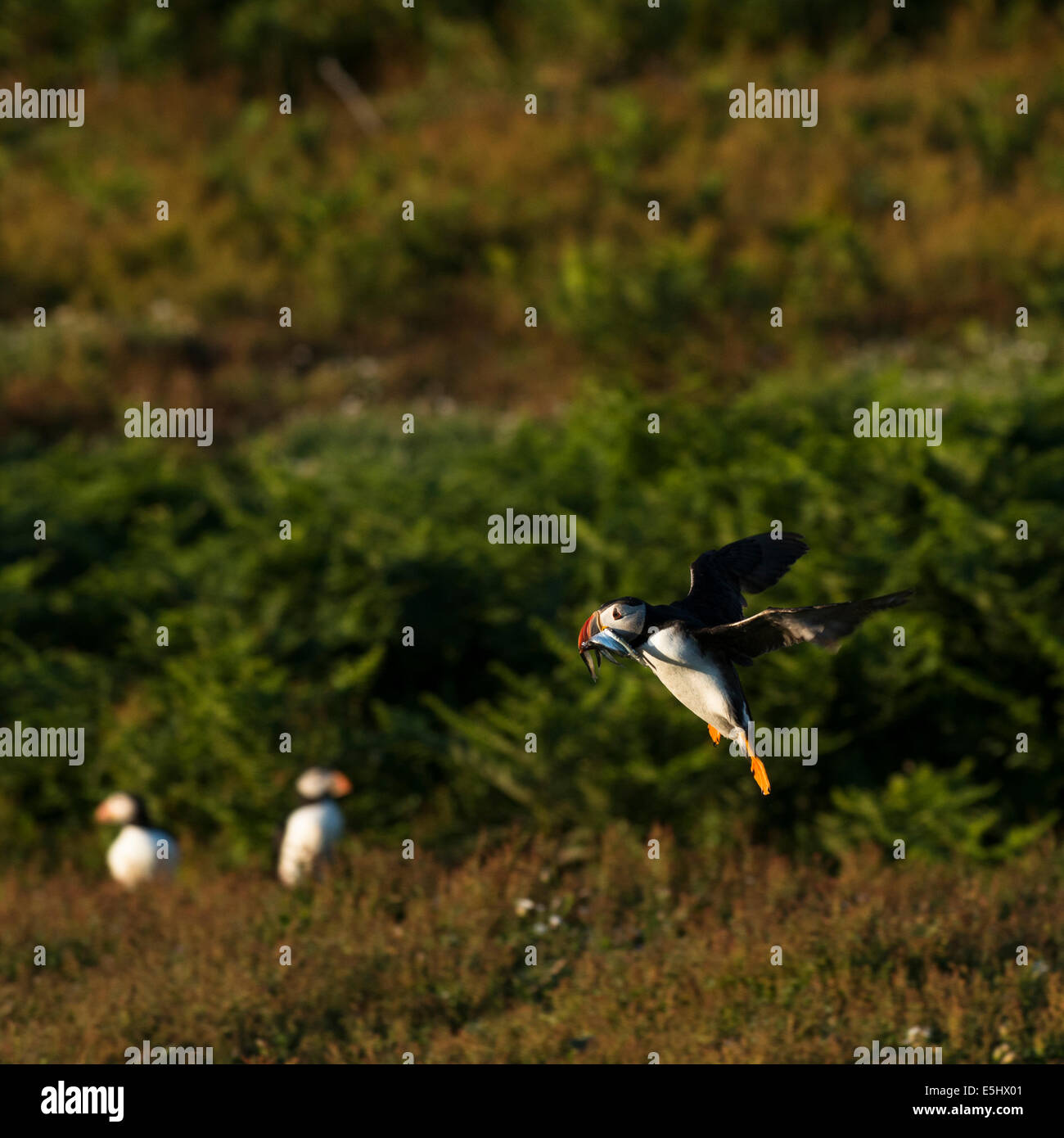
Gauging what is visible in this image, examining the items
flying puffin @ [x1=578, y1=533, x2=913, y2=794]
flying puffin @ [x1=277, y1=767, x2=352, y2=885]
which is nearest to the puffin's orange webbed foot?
flying puffin @ [x1=578, y1=533, x2=913, y2=794]

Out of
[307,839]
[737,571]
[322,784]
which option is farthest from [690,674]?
[322,784]

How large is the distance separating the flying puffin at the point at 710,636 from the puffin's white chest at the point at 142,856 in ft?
21.5

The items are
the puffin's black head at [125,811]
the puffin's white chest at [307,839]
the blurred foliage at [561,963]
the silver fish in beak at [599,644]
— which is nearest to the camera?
the silver fish in beak at [599,644]

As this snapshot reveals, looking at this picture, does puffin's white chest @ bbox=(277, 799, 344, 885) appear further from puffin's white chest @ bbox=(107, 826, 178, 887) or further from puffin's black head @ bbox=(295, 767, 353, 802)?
puffin's white chest @ bbox=(107, 826, 178, 887)

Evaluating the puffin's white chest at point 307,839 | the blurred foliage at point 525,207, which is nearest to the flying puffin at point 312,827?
the puffin's white chest at point 307,839

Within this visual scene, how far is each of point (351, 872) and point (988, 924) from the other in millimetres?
3579

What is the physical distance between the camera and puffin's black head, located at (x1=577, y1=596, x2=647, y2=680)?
2.26m

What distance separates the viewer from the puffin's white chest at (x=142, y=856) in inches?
342

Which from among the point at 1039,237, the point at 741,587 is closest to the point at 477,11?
the point at 1039,237

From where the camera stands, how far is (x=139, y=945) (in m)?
7.65

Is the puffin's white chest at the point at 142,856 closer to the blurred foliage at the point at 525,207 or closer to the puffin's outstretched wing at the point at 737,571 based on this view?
the blurred foliage at the point at 525,207

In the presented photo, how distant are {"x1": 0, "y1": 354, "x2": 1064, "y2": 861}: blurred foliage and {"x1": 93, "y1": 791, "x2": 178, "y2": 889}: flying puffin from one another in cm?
36

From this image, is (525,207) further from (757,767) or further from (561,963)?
(757,767)

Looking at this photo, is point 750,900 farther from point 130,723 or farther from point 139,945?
point 130,723
